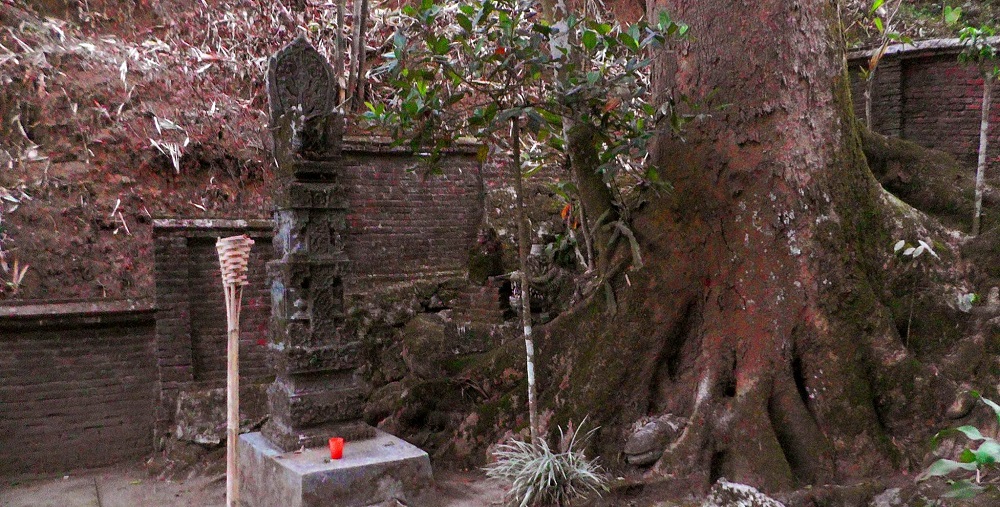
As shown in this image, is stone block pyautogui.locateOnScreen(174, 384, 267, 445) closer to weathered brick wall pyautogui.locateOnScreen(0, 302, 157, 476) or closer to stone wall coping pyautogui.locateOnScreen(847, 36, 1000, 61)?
weathered brick wall pyautogui.locateOnScreen(0, 302, 157, 476)

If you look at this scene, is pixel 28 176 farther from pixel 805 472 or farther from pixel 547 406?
pixel 805 472

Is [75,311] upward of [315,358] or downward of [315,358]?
upward

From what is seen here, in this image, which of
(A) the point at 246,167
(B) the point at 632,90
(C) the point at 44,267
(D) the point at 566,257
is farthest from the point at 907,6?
(C) the point at 44,267

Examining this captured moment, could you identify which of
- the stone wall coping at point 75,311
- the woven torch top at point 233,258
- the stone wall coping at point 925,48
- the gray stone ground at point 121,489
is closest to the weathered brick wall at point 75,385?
the stone wall coping at point 75,311

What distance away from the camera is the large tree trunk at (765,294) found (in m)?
4.90

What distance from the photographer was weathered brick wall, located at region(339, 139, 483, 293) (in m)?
8.66

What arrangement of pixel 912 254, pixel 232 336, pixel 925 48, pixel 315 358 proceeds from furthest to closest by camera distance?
pixel 925 48 → pixel 315 358 → pixel 912 254 → pixel 232 336

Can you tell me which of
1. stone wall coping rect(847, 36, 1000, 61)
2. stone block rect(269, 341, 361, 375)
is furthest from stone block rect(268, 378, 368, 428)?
stone wall coping rect(847, 36, 1000, 61)

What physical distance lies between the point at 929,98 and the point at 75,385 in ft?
29.5

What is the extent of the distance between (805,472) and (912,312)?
133 centimetres

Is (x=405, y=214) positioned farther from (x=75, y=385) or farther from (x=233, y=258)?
(x=233, y=258)

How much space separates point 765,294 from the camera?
16.7 feet

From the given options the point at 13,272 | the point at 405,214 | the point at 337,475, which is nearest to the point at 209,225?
the point at 13,272

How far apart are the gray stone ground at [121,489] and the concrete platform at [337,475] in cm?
68
